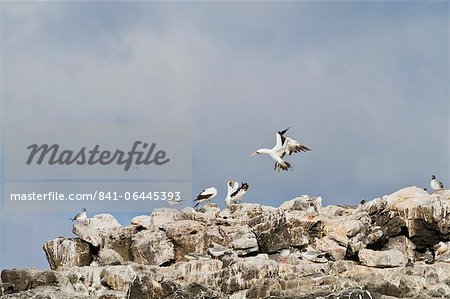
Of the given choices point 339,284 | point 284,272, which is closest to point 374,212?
point 284,272

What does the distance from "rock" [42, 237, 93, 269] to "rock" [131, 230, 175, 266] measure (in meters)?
1.46

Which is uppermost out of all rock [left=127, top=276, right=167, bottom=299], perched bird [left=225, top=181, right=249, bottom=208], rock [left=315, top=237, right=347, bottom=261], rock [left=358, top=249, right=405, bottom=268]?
perched bird [left=225, top=181, right=249, bottom=208]

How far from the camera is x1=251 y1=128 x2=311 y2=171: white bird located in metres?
27.8

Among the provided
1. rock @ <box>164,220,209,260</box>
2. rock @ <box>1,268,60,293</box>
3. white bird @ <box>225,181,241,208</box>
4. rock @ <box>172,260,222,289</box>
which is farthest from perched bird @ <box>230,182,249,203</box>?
rock @ <box>1,268,60,293</box>

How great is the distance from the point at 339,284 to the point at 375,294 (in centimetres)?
162

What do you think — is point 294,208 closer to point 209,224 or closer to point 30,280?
point 209,224

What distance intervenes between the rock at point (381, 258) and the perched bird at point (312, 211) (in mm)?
3759

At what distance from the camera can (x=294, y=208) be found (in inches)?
1342

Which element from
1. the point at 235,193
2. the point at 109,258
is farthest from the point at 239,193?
the point at 109,258

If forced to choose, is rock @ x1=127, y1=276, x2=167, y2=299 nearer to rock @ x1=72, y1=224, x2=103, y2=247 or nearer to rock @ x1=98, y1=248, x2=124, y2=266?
rock @ x1=98, y1=248, x2=124, y2=266

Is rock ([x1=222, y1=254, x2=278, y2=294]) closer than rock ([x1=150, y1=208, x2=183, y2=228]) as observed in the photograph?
Yes

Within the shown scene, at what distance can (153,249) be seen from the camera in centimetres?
2956

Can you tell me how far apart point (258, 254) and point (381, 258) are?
3.69 metres

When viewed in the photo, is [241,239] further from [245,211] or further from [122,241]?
[122,241]
